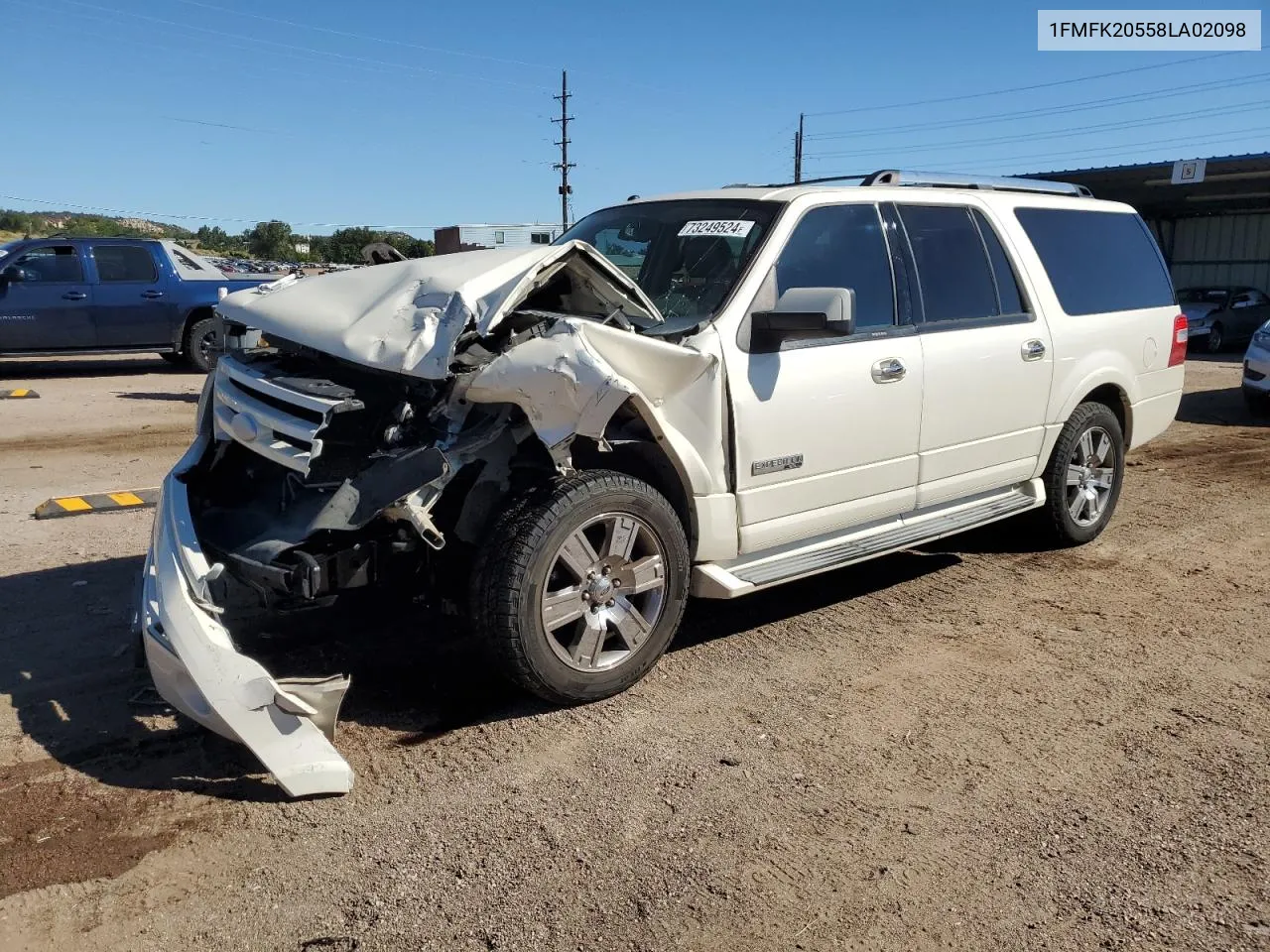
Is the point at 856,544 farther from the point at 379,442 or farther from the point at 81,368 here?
the point at 81,368

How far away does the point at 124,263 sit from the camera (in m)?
14.6

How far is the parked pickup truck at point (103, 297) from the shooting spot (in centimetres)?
1391

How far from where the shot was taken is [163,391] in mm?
13203

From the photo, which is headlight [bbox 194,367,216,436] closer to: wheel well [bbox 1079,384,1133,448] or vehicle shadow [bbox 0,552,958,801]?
vehicle shadow [bbox 0,552,958,801]

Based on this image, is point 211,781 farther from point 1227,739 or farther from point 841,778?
point 1227,739

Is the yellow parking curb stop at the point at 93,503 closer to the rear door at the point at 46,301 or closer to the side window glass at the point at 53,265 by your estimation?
the rear door at the point at 46,301

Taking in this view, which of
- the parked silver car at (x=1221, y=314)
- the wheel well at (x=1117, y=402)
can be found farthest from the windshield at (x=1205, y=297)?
the wheel well at (x=1117, y=402)

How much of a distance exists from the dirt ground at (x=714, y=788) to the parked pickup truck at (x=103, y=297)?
976 cm

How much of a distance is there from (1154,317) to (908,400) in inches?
101

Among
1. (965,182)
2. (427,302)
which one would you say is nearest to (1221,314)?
(965,182)

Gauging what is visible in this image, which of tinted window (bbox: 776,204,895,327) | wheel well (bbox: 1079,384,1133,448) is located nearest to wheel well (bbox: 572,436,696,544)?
tinted window (bbox: 776,204,895,327)

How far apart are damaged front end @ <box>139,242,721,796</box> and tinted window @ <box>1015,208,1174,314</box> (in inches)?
109

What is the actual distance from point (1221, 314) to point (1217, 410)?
34.0 ft

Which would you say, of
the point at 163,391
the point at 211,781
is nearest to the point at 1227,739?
the point at 211,781
